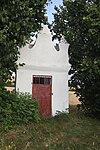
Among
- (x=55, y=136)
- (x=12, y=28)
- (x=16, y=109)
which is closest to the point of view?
(x=55, y=136)

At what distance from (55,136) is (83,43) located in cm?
663

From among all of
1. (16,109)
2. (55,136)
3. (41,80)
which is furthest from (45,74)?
(55,136)

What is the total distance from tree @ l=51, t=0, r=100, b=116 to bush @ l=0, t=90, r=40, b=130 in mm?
3632

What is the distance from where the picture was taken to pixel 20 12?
16.1 metres

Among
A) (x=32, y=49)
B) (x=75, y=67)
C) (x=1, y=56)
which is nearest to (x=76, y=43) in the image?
(x=75, y=67)

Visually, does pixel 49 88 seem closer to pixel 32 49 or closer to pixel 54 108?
pixel 54 108

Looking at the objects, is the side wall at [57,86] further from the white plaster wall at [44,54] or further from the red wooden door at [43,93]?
the white plaster wall at [44,54]

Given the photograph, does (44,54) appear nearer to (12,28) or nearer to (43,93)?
(43,93)

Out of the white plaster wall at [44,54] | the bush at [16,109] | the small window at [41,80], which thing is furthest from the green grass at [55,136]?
the white plaster wall at [44,54]

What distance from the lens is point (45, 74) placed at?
1917 cm

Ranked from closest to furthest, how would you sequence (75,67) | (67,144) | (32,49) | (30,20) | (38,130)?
(67,144) < (38,130) < (30,20) < (32,49) < (75,67)

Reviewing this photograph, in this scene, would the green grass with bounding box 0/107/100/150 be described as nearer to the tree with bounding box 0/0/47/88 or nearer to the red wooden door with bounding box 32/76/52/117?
the red wooden door with bounding box 32/76/52/117

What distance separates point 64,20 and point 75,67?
3198mm

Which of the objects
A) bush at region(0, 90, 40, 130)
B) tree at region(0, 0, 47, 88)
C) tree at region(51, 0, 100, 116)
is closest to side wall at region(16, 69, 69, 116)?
tree at region(51, 0, 100, 116)
